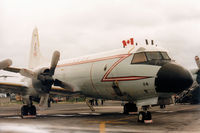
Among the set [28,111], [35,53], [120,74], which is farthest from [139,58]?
[35,53]

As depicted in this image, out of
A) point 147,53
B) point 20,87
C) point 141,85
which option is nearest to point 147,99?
point 141,85

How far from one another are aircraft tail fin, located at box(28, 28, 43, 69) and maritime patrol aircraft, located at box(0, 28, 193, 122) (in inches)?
243

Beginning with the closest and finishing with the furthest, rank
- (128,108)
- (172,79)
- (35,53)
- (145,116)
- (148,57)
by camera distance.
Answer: (172,79)
(145,116)
(148,57)
(128,108)
(35,53)

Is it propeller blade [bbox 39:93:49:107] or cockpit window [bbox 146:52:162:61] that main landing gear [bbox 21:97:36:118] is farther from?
cockpit window [bbox 146:52:162:61]

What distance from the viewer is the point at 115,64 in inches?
561

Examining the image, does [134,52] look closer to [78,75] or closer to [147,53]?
[147,53]

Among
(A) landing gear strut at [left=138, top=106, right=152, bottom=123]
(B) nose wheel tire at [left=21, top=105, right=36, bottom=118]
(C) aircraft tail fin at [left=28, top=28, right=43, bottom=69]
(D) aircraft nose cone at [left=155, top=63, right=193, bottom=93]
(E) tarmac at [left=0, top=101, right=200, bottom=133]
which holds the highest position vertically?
(C) aircraft tail fin at [left=28, top=28, right=43, bottom=69]

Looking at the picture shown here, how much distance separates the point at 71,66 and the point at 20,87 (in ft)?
12.0

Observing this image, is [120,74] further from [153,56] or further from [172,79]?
[172,79]

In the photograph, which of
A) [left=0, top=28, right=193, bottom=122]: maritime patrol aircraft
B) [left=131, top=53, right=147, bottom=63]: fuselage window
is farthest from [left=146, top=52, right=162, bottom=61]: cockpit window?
[left=131, top=53, right=147, bottom=63]: fuselage window

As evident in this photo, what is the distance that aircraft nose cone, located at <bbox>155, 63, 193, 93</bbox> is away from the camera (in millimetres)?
11547

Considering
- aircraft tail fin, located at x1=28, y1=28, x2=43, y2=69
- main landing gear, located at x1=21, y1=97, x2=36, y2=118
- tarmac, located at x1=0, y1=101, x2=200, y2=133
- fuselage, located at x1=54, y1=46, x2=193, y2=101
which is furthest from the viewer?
aircraft tail fin, located at x1=28, y1=28, x2=43, y2=69

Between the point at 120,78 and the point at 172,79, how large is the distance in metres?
3.04

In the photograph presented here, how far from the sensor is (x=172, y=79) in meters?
11.5
